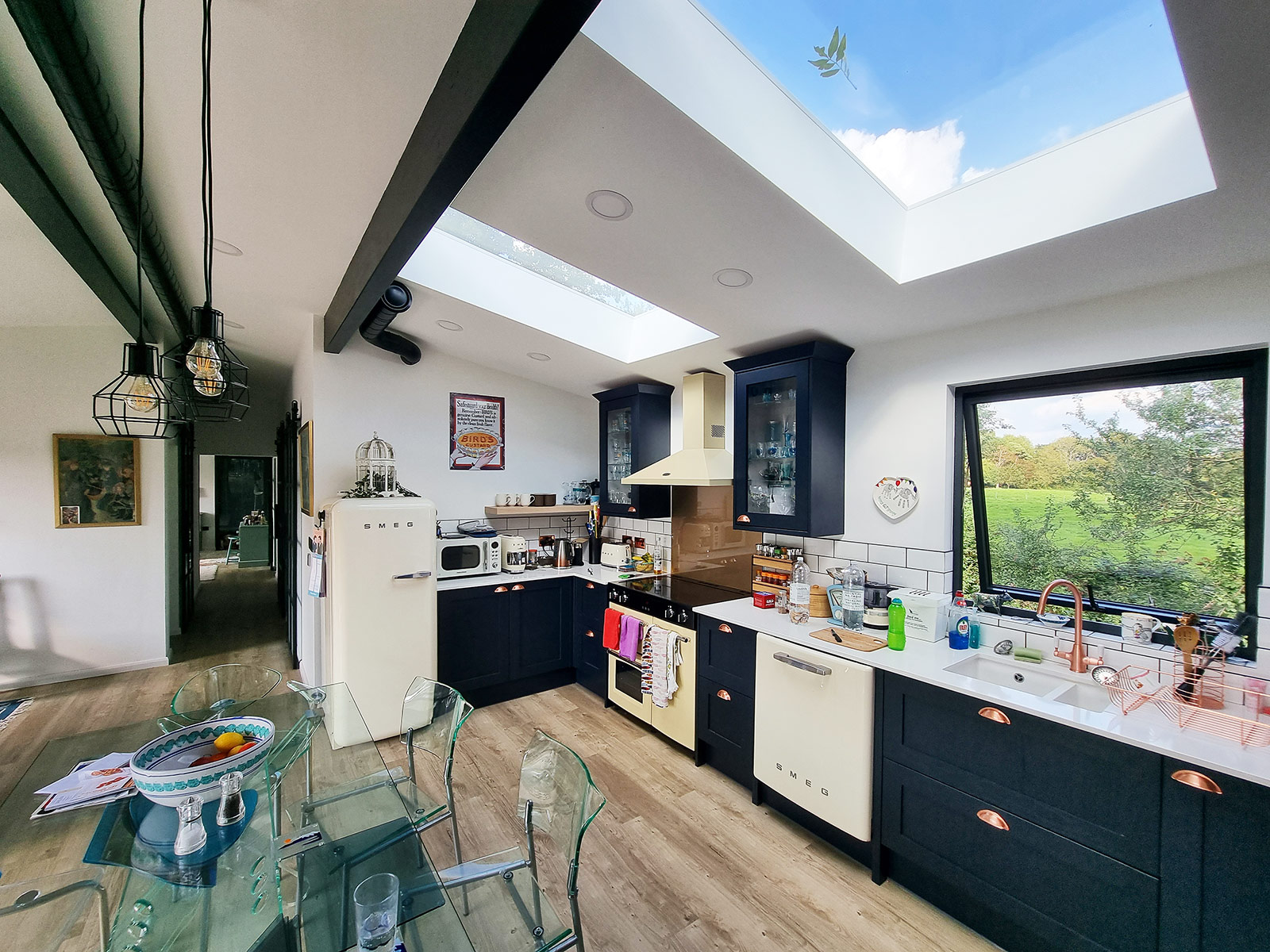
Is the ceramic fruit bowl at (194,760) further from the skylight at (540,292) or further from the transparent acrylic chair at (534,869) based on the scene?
the skylight at (540,292)

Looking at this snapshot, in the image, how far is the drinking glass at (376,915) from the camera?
1023 millimetres

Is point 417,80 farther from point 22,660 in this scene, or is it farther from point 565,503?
point 22,660

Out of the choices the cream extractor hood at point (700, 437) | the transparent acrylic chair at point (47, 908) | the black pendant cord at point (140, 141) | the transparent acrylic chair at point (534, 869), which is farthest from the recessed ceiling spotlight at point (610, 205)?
the transparent acrylic chair at point (47, 908)

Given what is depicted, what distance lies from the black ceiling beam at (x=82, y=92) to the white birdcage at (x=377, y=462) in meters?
1.64

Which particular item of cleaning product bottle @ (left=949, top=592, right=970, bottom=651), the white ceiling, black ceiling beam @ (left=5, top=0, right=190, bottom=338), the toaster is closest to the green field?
cleaning product bottle @ (left=949, top=592, right=970, bottom=651)

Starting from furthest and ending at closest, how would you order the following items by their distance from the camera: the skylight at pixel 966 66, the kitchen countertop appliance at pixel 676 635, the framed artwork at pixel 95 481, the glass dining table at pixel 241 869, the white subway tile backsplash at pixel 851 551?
the framed artwork at pixel 95 481 → the kitchen countertop appliance at pixel 676 635 → the white subway tile backsplash at pixel 851 551 → the skylight at pixel 966 66 → the glass dining table at pixel 241 869

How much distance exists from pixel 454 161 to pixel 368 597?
2.46 m

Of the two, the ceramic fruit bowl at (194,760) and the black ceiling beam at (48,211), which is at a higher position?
the black ceiling beam at (48,211)

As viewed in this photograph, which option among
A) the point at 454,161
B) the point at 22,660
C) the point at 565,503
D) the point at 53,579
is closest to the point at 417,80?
the point at 454,161

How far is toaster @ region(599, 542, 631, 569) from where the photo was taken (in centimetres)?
411

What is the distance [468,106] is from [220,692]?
2667 mm

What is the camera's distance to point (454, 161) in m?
1.52

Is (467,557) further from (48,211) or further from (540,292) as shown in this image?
(48,211)

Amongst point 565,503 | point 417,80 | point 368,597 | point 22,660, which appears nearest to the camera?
point 417,80
